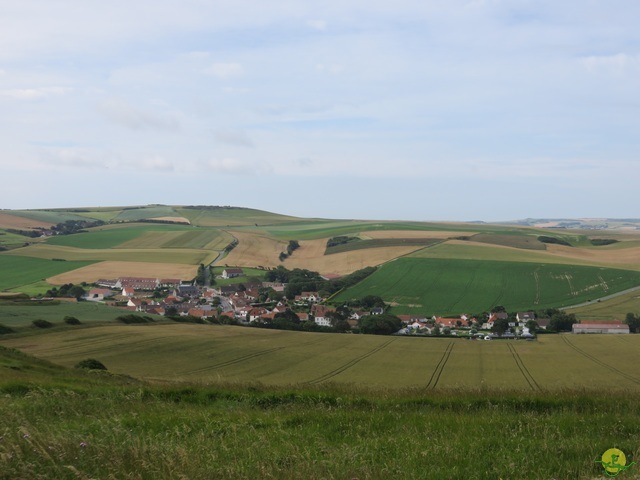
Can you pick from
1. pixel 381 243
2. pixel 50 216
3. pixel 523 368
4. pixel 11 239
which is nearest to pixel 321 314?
pixel 523 368

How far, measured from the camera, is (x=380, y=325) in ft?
189

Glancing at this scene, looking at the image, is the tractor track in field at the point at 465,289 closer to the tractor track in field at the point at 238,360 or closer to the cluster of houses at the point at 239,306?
the cluster of houses at the point at 239,306

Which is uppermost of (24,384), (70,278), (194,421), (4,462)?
(4,462)

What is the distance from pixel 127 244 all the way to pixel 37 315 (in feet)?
296

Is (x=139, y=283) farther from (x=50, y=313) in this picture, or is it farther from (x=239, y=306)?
(x=50, y=313)

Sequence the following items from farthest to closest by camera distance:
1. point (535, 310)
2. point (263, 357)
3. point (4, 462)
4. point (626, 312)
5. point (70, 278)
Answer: point (70, 278) → point (535, 310) → point (626, 312) → point (263, 357) → point (4, 462)

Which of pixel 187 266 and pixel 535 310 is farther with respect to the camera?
pixel 187 266

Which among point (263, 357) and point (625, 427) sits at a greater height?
point (625, 427)

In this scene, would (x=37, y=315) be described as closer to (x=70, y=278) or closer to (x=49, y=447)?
(x=49, y=447)

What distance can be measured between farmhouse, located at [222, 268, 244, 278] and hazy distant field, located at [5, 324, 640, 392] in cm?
4706

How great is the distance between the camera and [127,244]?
423 feet

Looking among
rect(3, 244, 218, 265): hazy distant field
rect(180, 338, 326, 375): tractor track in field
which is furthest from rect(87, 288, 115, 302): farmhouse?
rect(180, 338, 326, 375): tractor track in field

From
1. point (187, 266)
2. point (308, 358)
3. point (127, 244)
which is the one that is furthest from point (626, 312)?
point (127, 244)

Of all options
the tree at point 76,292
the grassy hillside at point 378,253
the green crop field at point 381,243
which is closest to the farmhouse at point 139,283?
the grassy hillside at point 378,253
